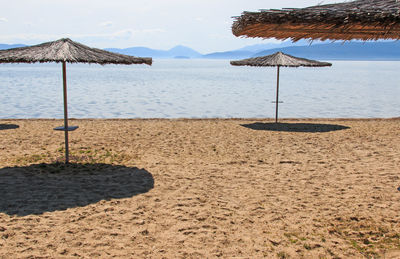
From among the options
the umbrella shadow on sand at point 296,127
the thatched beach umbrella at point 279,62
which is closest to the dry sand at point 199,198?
the umbrella shadow on sand at point 296,127

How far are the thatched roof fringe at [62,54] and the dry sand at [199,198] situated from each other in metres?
1.84

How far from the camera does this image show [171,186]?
536 cm

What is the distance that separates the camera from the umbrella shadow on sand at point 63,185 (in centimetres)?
455

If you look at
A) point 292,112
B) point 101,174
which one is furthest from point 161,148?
point 292,112

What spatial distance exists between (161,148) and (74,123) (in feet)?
15.7

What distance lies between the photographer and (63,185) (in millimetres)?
5297

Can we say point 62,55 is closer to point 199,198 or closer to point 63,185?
point 63,185

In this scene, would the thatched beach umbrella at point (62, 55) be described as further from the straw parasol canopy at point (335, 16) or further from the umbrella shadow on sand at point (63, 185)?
the straw parasol canopy at point (335, 16)

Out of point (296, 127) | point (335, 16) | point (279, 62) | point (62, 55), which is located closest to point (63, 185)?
point (62, 55)

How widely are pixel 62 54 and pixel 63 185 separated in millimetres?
2036

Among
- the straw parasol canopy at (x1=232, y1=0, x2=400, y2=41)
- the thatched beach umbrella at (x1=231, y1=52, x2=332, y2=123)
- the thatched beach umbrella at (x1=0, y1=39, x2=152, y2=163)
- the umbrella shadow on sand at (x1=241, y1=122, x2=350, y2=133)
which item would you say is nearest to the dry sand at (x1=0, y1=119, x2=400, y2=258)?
the umbrella shadow on sand at (x1=241, y1=122, x2=350, y2=133)

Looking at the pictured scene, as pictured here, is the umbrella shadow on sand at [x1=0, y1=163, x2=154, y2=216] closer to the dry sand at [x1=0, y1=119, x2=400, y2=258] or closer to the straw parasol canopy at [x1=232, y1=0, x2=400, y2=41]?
the dry sand at [x1=0, y1=119, x2=400, y2=258]

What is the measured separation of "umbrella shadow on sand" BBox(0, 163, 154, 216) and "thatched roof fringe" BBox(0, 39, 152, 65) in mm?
1816

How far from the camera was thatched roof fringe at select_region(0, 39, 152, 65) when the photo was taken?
5559mm
